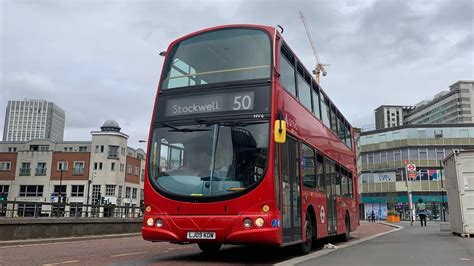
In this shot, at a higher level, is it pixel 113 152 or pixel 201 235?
pixel 113 152

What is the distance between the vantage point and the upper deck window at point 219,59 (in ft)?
31.6

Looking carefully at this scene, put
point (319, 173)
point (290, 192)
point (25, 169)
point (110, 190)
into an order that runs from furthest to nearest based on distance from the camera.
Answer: point (25, 169), point (110, 190), point (319, 173), point (290, 192)

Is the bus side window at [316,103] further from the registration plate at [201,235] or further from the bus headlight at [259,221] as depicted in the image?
the registration plate at [201,235]

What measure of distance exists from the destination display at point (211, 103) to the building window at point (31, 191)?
Answer: 73.6m

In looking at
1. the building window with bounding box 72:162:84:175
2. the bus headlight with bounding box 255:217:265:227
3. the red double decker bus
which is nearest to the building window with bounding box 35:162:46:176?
the building window with bounding box 72:162:84:175

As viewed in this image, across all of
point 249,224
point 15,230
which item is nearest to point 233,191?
point 249,224

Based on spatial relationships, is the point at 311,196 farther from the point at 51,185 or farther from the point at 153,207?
the point at 51,185

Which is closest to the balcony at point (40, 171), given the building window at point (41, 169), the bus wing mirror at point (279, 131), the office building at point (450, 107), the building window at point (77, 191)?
the building window at point (41, 169)

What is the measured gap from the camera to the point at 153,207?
9.28m

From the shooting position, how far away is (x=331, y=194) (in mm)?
13711

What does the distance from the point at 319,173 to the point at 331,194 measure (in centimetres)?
160

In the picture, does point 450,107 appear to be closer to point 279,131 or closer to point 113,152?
point 113,152

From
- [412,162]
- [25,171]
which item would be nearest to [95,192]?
[25,171]

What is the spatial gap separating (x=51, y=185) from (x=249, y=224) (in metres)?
74.1
